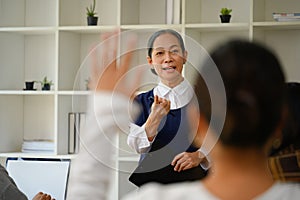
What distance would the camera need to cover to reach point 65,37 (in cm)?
416

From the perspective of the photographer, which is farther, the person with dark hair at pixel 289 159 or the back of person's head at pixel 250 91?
the person with dark hair at pixel 289 159

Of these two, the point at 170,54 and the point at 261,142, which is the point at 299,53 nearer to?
the point at 170,54

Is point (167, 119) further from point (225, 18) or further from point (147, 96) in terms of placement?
point (225, 18)

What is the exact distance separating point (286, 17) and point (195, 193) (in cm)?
291

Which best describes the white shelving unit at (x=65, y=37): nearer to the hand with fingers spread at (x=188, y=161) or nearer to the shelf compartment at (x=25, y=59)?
the shelf compartment at (x=25, y=59)

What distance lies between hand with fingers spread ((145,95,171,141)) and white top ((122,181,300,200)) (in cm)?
106

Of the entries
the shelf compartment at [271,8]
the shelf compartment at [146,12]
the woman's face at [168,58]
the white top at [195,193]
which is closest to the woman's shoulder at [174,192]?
the white top at [195,193]

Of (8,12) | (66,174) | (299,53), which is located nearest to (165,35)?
(66,174)

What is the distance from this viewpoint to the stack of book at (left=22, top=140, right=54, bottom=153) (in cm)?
419

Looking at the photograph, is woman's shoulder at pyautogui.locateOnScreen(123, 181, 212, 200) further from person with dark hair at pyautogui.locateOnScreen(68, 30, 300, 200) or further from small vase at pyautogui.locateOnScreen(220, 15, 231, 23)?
small vase at pyautogui.locateOnScreen(220, 15, 231, 23)

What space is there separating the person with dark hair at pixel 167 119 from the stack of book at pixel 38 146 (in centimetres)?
168

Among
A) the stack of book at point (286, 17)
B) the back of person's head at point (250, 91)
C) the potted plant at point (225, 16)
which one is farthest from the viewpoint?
the potted plant at point (225, 16)

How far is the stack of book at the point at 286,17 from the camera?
3.66 m

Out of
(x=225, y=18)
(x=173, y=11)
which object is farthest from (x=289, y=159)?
(x=173, y=11)
